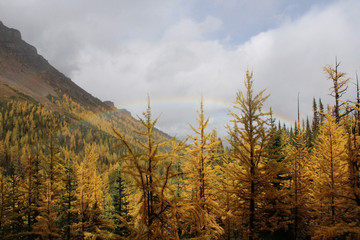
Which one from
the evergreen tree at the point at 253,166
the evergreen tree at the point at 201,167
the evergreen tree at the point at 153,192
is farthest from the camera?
the evergreen tree at the point at 201,167

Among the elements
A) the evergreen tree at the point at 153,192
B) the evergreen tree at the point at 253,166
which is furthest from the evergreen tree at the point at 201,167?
the evergreen tree at the point at 153,192

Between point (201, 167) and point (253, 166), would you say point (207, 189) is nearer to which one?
point (201, 167)

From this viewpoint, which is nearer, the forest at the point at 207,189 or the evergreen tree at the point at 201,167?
the forest at the point at 207,189

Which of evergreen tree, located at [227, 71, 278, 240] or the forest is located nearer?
the forest

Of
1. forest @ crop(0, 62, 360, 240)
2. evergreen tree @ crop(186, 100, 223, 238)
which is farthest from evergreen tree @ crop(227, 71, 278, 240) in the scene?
evergreen tree @ crop(186, 100, 223, 238)

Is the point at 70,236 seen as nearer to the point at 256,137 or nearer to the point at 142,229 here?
the point at 142,229

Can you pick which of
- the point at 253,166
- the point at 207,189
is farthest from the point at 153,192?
the point at 207,189

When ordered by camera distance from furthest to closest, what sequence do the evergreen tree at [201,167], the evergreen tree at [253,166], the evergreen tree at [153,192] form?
1. the evergreen tree at [201,167]
2. the evergreen tree at [253,166]
3. the evergreen tree at [153,192]

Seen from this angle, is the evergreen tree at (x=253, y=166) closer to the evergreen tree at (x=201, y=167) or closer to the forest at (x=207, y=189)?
the forest at (x=207, y=189)

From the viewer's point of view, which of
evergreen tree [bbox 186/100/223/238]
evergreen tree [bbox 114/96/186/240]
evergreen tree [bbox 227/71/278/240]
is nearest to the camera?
evergreen tree [bbox 114/96/186/240]

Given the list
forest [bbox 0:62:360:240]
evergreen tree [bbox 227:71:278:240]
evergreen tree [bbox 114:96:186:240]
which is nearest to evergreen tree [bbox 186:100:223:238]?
forest [bbox 0:62:360:240]

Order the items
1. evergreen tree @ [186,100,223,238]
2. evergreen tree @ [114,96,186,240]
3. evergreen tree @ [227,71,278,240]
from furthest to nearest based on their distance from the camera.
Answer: evergreen tree @ [186,100,223,238] → evergreen tree @ [227,71,278,240] → evergreen tree @ [114,96,186,240]

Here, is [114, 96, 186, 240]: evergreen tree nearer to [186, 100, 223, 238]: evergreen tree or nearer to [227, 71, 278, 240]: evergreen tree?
[227, 71, 278, 240]: evergreen tree

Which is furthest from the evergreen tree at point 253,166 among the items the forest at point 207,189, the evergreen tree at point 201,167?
the evergreen tree at point 201,167
